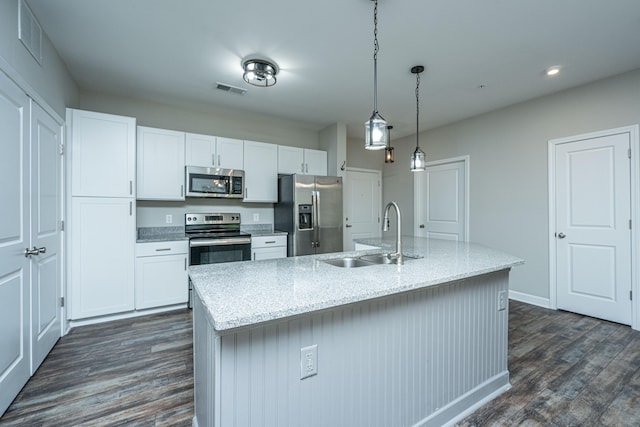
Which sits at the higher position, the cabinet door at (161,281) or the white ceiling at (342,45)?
the white ceiling at (342,45)

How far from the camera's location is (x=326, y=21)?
216 cm

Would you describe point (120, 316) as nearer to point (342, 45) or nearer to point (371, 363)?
point (371, 363)

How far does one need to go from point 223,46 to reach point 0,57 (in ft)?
4.63

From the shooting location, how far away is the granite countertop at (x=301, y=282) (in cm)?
99

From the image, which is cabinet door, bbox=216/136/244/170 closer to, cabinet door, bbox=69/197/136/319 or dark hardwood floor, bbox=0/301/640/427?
cabinet door, bbox=69/197/136/319

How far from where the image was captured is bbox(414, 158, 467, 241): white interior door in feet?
14.8

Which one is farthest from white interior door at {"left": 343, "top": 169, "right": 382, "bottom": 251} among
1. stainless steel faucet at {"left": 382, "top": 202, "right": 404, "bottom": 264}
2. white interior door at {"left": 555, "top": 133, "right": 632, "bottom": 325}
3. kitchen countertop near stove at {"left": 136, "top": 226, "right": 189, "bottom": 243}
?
stainless steel faucet at {"left": 382, "top": 202, "right": 404, "bottom": 264}

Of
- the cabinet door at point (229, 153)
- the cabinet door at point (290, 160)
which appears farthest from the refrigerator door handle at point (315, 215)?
the cabinet door at point (229, 153)

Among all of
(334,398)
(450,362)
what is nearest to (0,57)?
(334,398)

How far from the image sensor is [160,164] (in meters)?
3.49

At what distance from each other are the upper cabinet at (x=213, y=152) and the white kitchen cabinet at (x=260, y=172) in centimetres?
13

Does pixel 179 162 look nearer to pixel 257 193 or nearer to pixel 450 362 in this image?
pixel 257 193

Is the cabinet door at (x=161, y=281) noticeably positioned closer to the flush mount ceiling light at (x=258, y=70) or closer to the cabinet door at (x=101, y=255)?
the cabinet door at (x=101, y=255)

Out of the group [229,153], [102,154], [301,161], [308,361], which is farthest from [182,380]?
[301,161]
